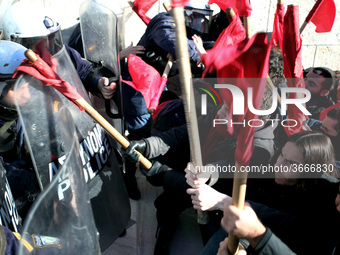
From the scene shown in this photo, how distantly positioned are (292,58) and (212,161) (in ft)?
3.24

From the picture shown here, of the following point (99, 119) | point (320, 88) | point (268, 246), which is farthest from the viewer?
point (320, 88)

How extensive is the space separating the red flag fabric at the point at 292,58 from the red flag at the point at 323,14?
356 mm

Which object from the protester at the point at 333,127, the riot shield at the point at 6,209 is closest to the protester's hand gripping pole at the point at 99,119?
the riot shield at the point at 6,209

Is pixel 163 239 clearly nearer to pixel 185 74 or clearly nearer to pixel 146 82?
pixel 146 82

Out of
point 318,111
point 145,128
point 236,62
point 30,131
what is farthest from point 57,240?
point 318,111

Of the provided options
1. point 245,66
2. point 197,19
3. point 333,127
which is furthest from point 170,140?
point 197,19

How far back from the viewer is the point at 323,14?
272 centimetres

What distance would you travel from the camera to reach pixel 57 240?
2.94 feet

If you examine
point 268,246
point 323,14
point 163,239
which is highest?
point 323,14

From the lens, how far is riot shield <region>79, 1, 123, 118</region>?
287 centimetres

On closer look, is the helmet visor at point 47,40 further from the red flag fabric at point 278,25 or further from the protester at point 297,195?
the red flag fabric at point 278,25

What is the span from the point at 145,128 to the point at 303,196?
1.84 metres

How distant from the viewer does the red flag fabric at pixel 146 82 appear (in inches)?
107

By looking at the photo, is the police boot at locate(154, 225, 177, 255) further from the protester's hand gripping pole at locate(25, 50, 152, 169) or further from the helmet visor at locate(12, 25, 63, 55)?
the helmet visor at locate(12, 25, 63, 55)
